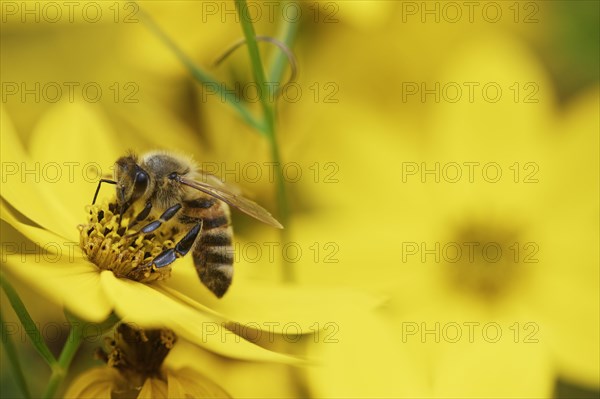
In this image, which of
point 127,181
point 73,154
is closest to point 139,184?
point 127,181

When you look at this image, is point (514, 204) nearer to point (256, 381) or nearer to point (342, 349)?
point (256, 381)

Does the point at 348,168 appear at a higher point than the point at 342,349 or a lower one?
higher

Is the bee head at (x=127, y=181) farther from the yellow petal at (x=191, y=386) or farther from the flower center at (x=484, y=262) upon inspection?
the flower center at (x=484, y=262)

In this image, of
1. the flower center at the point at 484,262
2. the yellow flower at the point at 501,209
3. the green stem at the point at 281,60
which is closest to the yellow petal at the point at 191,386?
→ the green stem at the point at 281,60

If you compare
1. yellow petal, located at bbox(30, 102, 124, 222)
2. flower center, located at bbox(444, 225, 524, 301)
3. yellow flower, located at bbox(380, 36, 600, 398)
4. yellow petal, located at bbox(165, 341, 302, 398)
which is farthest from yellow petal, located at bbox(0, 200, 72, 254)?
flower center, located at bbox(444, 225, 524, 301)

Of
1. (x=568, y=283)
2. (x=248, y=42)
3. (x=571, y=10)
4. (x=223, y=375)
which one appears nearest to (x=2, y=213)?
(x=248, y=42)

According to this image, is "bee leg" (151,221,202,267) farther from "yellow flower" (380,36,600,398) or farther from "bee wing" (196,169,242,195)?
"yellow flower" (380,36,600,398)
